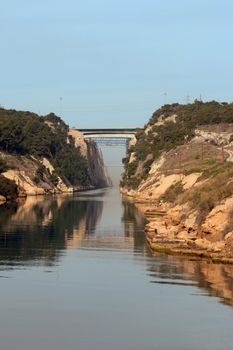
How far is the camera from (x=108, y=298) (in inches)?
1014

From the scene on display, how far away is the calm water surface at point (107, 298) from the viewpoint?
20.5 m

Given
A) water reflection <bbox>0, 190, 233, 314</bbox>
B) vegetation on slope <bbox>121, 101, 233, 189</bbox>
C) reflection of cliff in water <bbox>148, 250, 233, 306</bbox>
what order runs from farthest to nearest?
vegetation on slope <bbox>121, 101, 233, 189</bbox>, water reflection <bbox>0, 190, 233, 314</bbox>, reflection of cliff in water <bbox>148, 250, 233, 306</bbox>

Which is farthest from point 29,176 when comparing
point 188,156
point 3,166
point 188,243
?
point 188,243

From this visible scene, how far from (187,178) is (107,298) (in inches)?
2032

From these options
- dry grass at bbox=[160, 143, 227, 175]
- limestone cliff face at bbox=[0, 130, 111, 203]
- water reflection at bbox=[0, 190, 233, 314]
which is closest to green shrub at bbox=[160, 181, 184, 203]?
water reflection at bbox=[0, 190, 233, 314]

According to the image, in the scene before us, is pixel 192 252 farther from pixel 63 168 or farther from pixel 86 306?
pixel 63 168

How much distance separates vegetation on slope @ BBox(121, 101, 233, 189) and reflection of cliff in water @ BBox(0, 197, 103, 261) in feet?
159

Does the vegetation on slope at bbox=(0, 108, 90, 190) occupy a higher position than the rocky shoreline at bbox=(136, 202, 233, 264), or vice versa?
the vegetation on slope at bbox=(0, 108, 90, 190)

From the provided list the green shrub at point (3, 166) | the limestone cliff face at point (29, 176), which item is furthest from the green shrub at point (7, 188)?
the limestone cliff face at point (29, 176)

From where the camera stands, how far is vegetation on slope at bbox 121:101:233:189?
121000 mm

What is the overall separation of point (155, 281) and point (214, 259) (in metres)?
4.97

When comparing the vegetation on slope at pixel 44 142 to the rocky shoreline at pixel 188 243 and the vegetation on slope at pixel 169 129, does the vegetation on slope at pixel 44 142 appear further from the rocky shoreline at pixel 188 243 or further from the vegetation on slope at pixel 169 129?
the rocky shoreline at pixel 188 243

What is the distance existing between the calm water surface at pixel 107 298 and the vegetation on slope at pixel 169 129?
7899cm

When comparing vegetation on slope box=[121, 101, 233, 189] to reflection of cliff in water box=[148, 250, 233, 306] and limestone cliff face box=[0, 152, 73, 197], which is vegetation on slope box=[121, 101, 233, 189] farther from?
reflection of cliff in water box=[148, 250, 233, 306]
